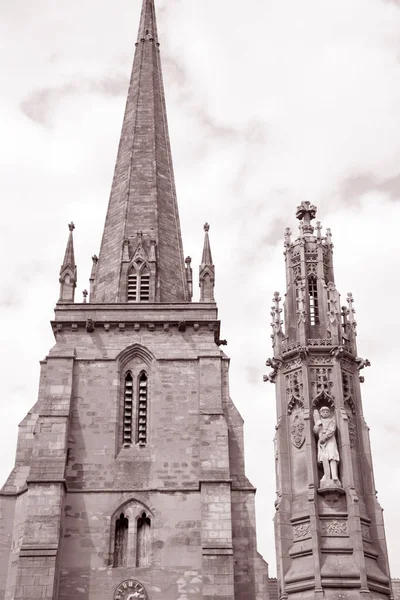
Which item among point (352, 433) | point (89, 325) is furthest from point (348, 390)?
point (89, 325)

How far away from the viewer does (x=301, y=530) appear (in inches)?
988

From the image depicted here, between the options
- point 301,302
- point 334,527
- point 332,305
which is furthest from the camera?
point 301,302

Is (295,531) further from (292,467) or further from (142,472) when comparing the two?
(142,472)

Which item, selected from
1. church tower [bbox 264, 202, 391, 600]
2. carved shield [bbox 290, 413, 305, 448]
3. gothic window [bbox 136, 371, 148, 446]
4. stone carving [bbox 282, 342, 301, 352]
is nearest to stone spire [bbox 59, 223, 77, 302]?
gothic window [bbox 136, 371, 148, 446]

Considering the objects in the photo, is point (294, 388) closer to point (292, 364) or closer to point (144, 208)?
point (292, 364)

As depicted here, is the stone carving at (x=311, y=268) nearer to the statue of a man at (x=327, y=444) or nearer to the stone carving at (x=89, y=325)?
the statue of a man at (x=327, y=444)

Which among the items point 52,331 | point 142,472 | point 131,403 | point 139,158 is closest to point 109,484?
point 142,472

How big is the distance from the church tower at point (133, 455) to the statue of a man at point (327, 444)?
19.3 feet

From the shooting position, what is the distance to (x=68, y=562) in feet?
101

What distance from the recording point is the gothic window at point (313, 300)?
95.2 ft

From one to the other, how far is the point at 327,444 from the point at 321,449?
0.72 feet

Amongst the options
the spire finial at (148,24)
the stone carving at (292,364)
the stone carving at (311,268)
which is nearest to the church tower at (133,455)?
the stone carving at (292,364)

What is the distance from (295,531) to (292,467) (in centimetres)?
187

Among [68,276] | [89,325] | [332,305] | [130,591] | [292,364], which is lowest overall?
[130,591]
